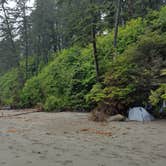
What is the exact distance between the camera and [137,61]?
10.6m

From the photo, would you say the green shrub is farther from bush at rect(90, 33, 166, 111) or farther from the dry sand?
the dry sand

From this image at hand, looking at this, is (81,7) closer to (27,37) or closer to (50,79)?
(50,79)

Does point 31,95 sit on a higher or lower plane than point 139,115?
higher

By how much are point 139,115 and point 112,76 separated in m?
2.42

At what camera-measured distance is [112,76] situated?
439 inches

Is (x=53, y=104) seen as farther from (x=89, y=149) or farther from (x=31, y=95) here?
(x=89, y=149)

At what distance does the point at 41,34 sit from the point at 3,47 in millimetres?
4747

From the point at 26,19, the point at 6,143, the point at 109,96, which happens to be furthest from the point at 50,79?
the point at 6,143

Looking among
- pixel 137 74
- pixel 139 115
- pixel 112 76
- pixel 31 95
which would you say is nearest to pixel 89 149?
pixel 139 115

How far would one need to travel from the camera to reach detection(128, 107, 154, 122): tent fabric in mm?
9500

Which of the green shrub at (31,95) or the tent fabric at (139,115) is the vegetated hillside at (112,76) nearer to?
the green shrub at (31,95)

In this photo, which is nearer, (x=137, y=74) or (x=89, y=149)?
(x=89, y=149)

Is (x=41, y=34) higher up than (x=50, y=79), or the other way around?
(x=41, y=34)

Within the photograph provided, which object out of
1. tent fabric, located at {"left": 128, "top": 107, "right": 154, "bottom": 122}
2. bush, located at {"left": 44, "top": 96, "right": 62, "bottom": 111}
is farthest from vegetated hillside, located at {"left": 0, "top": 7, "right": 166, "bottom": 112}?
tent fabric, located at {"left": 128, "top": 107, "right": 154, "bottom": 122}
